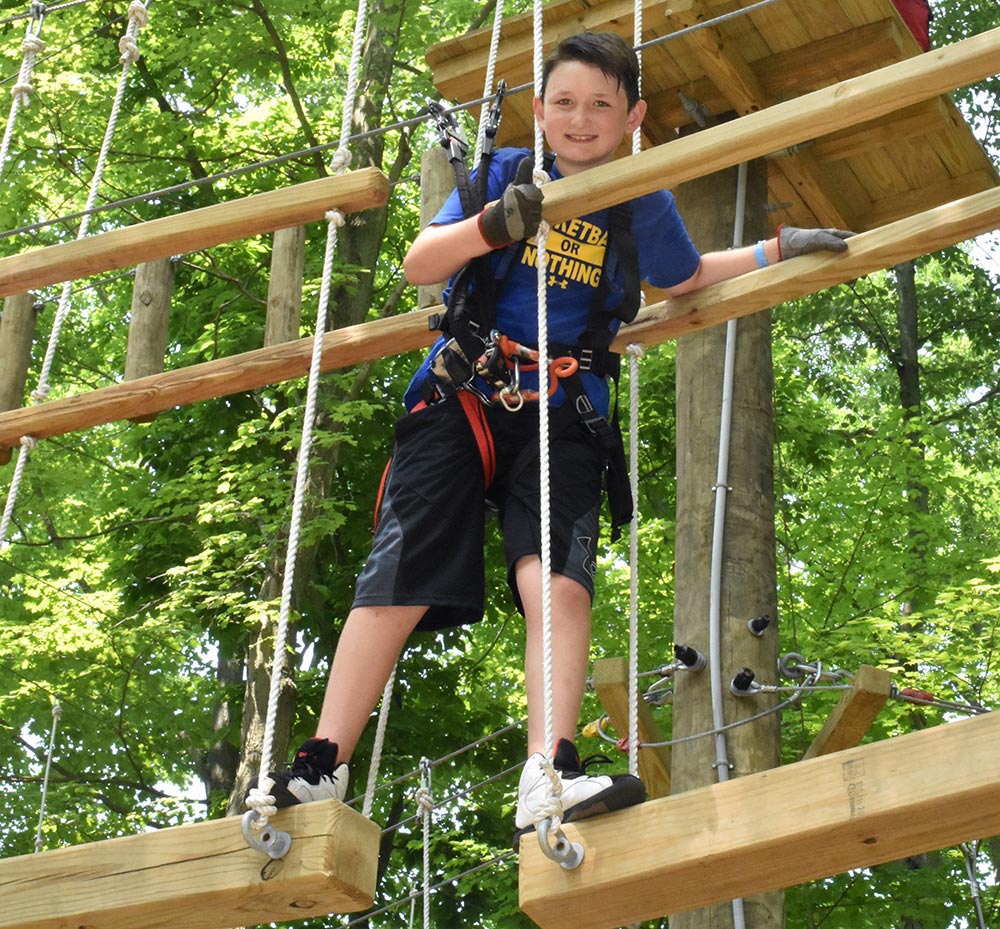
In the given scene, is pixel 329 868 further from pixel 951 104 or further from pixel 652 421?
pixel 652 421

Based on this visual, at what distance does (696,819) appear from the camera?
7.85ft

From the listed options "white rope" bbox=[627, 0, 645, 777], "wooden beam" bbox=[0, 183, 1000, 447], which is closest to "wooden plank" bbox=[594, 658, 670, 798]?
"wooden beam" bbox=[0, 183, 1000, 447]

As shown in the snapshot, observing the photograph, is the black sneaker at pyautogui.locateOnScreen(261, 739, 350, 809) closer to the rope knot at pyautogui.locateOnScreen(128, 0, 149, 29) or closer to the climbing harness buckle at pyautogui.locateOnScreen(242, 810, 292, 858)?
the climbing harness buckle at pyautogui.locateOnScreen(242, 810, 292, 858)

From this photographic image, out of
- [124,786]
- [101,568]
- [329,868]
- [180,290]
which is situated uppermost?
[180,290]

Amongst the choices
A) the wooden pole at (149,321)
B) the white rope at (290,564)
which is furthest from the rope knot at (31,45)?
the white rope at (290,564)

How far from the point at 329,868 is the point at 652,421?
25.2 ft

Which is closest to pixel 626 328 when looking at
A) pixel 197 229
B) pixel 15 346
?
pixel 197 229

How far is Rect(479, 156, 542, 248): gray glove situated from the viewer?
2.79 metres

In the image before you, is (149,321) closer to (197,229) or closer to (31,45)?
(31,45)

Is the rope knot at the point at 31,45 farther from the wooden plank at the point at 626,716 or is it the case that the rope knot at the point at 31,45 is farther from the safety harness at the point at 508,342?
the wooden plank at the point at 626,716

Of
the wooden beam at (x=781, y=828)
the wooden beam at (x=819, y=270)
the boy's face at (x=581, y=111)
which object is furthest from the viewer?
the wooden beam at (x=819, y=270)

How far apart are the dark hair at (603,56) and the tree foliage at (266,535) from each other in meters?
5.28

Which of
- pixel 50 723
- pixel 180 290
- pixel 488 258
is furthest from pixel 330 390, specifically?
pixel 488 258

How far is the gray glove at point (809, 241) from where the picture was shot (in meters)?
3.31
